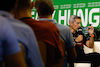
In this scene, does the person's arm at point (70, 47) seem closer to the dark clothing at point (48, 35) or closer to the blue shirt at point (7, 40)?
the dark clothing at point (48, 35)

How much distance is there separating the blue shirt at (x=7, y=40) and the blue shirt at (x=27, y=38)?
0.09m

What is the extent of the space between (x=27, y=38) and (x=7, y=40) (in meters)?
0.15

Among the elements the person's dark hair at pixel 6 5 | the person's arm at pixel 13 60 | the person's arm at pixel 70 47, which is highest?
the person's dark hair at pixel 6 5

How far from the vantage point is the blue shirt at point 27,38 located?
0.70 metres

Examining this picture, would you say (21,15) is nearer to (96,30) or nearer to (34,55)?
(34,55)

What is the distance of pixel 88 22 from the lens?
4.92m

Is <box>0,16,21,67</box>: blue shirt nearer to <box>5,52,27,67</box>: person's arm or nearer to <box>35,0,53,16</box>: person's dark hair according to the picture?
<box>5,52,27,67</box>: person's arm

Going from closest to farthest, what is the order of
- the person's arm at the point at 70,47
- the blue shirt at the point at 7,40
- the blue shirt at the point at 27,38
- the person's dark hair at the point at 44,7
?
the blue shirt at the point at 7,40, the blue shirt at the point at 27,38, the person's dark hair at the point at 44,7, the person's arm at the point at 70,47

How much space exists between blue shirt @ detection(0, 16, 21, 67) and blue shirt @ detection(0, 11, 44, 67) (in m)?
0.09

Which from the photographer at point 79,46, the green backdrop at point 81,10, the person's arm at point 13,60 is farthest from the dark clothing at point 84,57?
the person's arm at point 13,60

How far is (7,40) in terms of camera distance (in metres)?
0.58

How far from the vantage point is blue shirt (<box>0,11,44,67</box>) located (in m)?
0.70

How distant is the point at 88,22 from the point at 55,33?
3.82 m

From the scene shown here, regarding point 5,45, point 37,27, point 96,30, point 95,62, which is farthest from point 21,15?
point 96,30
